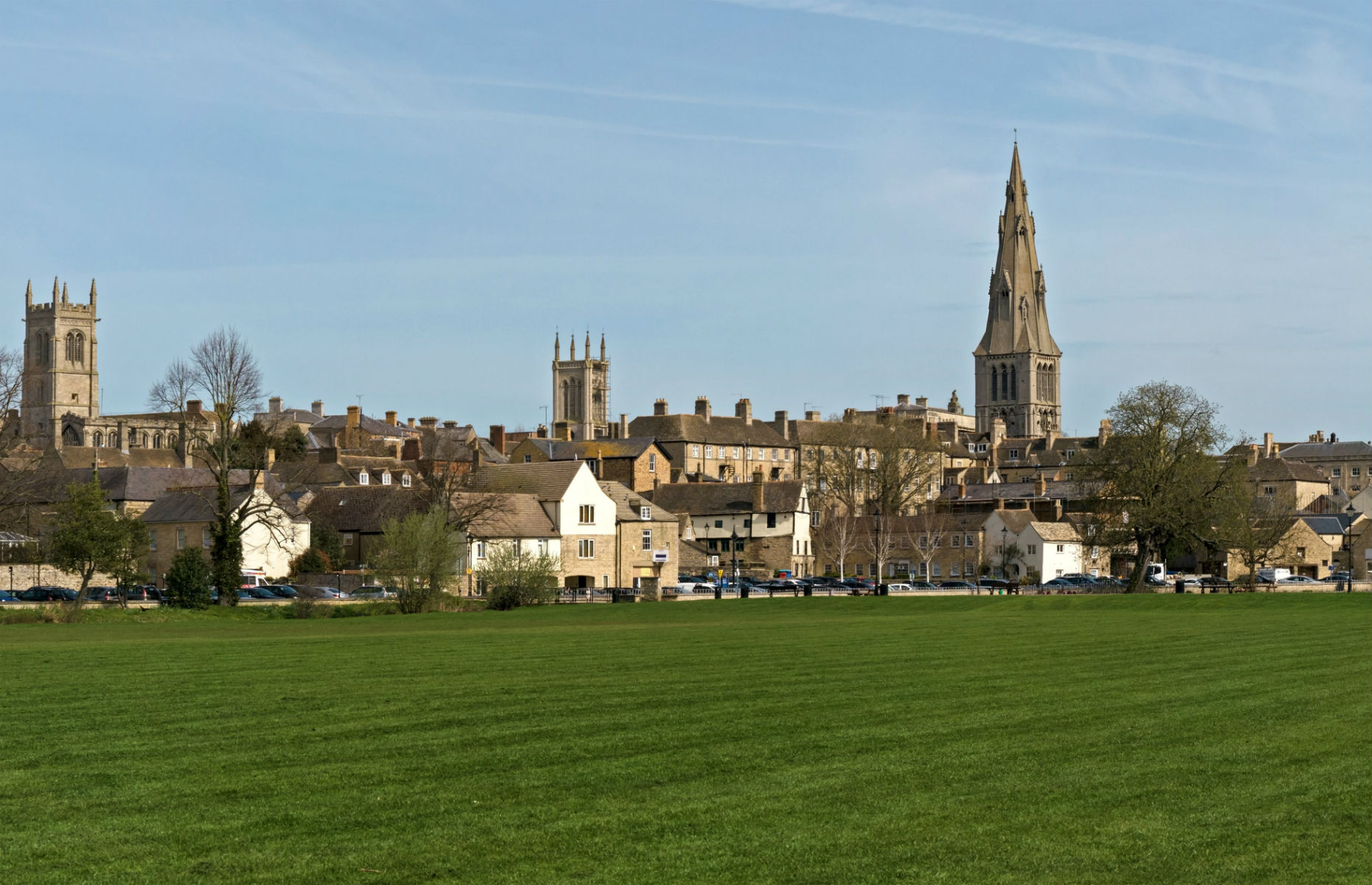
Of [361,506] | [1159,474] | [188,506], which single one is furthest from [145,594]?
[1159,474]

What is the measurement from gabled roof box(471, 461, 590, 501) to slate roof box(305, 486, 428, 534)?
4.46 m

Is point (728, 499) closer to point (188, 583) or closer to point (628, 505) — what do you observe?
point (628, 505)

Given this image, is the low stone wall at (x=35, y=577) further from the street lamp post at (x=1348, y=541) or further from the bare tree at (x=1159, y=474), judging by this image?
the street lamp post at (x=1348, y=541)

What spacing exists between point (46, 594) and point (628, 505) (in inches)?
Answer: 1333

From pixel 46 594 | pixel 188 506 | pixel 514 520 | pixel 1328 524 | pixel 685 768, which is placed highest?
pixel 1328 524

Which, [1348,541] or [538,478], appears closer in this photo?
[538,478]

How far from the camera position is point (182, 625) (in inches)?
2112

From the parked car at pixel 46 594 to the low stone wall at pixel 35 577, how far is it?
194cm

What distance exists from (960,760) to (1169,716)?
521 centimetres

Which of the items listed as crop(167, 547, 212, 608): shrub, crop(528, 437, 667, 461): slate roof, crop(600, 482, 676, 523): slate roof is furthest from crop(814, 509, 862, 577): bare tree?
crop(167, 547, 212, 608): shrub

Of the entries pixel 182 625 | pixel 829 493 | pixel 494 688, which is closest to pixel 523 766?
pixel 494 688

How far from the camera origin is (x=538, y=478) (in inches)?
3561

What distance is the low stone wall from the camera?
7544cm

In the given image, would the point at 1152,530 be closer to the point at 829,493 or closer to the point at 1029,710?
the point at 829,493
